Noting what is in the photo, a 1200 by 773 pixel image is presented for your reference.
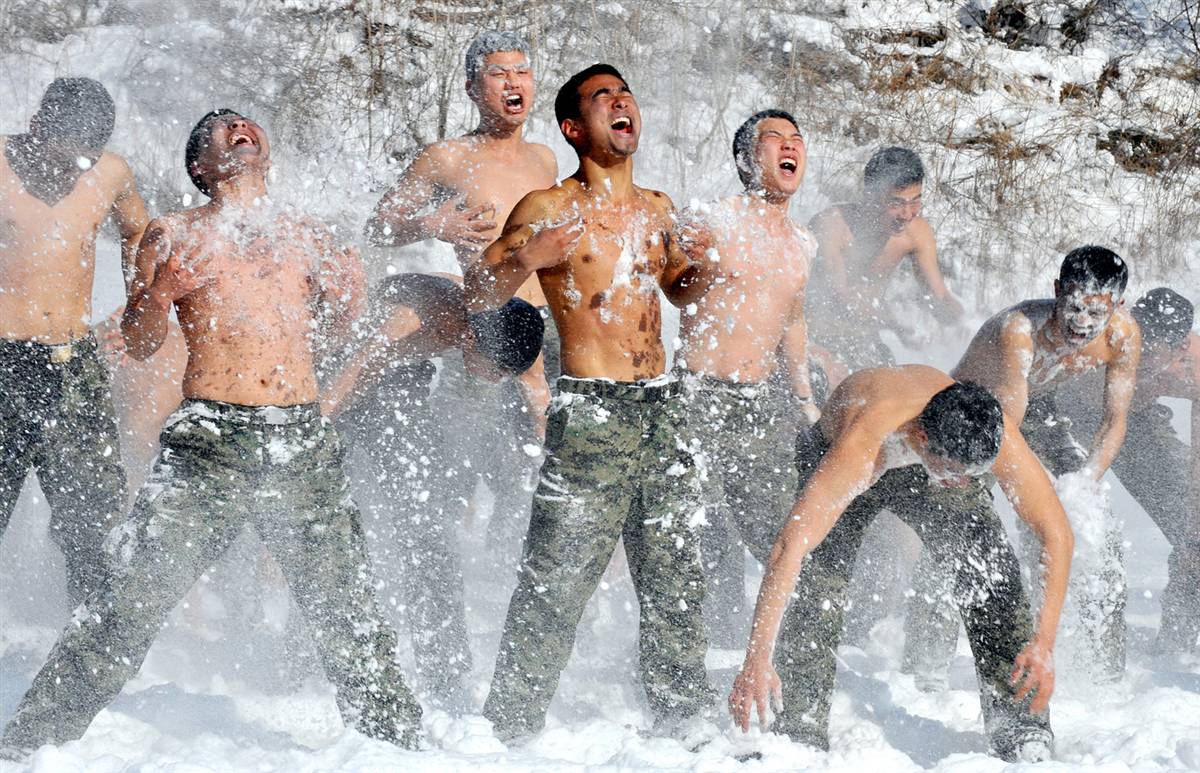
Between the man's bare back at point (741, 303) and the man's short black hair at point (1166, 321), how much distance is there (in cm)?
174

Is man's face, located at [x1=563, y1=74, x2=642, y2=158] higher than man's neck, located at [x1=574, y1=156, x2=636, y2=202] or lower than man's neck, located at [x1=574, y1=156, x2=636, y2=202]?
higher

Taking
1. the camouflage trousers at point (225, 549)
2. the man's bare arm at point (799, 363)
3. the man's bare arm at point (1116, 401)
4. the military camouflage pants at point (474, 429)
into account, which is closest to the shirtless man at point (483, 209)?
the military camouflage pants at point (474, 429)

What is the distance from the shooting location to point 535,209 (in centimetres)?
339

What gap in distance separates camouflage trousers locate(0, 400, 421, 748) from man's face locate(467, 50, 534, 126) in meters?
1.58

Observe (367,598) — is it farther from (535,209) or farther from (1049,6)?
(1049,6)

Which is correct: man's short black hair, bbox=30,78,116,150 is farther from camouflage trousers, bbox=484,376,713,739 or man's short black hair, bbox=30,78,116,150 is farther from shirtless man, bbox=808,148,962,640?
shirtless man, bbox=808,148,962,640

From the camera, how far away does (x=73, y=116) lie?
4.09 m

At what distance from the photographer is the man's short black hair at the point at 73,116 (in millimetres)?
4078

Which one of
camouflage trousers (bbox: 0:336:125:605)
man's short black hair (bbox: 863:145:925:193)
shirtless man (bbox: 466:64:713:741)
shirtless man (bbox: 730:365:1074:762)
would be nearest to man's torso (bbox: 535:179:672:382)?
shirtless man (bbox: 466:64:713:741)

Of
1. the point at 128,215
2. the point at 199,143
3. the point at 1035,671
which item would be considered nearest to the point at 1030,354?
the point at 1035,671

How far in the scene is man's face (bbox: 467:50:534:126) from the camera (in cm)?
449

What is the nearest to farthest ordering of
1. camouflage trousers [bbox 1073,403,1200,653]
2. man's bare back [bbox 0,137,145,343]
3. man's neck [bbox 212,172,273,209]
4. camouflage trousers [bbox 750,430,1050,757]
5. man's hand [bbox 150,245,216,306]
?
man's hand [bbox 150,245,216,306] → man's neck [bbox 212,172,273,209] → camouflage trousers [bbox 750,430,1050,757] → man's bare back [bbox 0,137,145,343] → camouflage trousers [bbox 1073,403,1200,653]

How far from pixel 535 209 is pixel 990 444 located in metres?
1.36

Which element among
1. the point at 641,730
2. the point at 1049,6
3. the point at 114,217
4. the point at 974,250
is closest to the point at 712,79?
the point at 974,250
